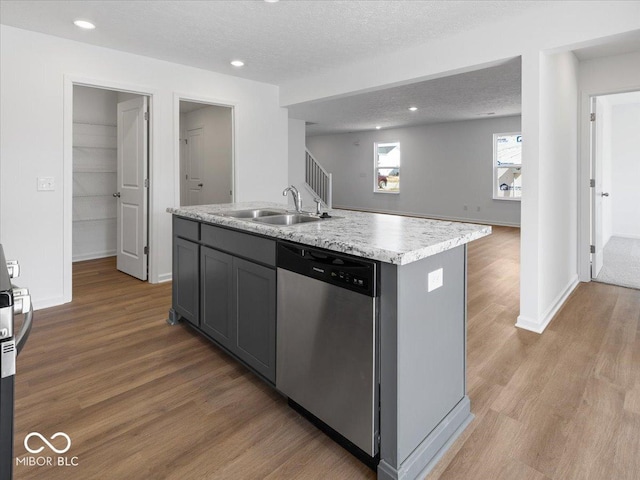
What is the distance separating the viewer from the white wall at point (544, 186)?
2.95 meters

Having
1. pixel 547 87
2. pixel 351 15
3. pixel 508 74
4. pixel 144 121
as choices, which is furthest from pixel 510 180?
pixel 144 121

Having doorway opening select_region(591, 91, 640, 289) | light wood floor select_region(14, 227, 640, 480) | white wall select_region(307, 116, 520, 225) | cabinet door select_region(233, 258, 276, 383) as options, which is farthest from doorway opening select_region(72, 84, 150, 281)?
white wall select_region(307, 116, 520, 225)

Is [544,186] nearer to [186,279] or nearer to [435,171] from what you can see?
[186,279]

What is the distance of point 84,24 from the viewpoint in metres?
3.30

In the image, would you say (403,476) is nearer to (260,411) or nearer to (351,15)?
(260,411)

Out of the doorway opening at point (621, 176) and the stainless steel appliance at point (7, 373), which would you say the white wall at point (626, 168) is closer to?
the doorway opening at point (621, 176)

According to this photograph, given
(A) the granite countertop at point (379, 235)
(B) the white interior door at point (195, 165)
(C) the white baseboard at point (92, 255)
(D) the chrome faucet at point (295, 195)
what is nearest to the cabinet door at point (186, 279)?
(A) the granite countertop at point (379, 235)

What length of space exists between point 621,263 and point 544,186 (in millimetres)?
3068

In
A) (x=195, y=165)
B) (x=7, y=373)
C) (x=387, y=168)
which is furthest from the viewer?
(x=387, y=168)

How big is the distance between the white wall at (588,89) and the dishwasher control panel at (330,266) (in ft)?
12.6

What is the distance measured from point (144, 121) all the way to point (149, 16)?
140 centimetres

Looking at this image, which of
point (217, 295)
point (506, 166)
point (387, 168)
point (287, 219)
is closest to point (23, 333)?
point (217, 295)

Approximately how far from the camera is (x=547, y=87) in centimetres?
306

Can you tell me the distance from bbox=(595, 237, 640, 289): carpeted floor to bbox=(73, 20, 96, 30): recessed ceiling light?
18.1 feet
